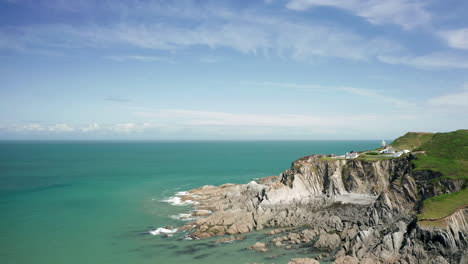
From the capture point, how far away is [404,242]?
2811 cm

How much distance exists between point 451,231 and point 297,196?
82.0 feet

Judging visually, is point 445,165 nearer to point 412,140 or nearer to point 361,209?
point 361,209

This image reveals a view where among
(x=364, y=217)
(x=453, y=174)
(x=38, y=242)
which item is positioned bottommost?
(x=38, y=242)

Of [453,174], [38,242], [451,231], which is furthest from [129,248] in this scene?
[453,174]

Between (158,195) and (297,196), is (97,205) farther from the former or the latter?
(297,196)

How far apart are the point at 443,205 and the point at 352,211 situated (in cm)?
1252

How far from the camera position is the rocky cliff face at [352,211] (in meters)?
27.0

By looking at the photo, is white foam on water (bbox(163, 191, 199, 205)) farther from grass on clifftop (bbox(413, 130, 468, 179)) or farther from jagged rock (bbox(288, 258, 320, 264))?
grass on clifftop (bbox(413, 130, 468, 179))

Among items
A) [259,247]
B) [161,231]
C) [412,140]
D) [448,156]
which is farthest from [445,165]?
[161,231]

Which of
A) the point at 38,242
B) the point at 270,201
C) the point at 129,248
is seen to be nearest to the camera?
the point at 129,248

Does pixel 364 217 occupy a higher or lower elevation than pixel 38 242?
higher

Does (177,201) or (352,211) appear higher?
(352,211)

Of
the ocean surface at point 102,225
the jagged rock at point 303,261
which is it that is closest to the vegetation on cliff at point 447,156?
the ocean surface at point 102,225

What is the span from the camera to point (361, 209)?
4156 cm
